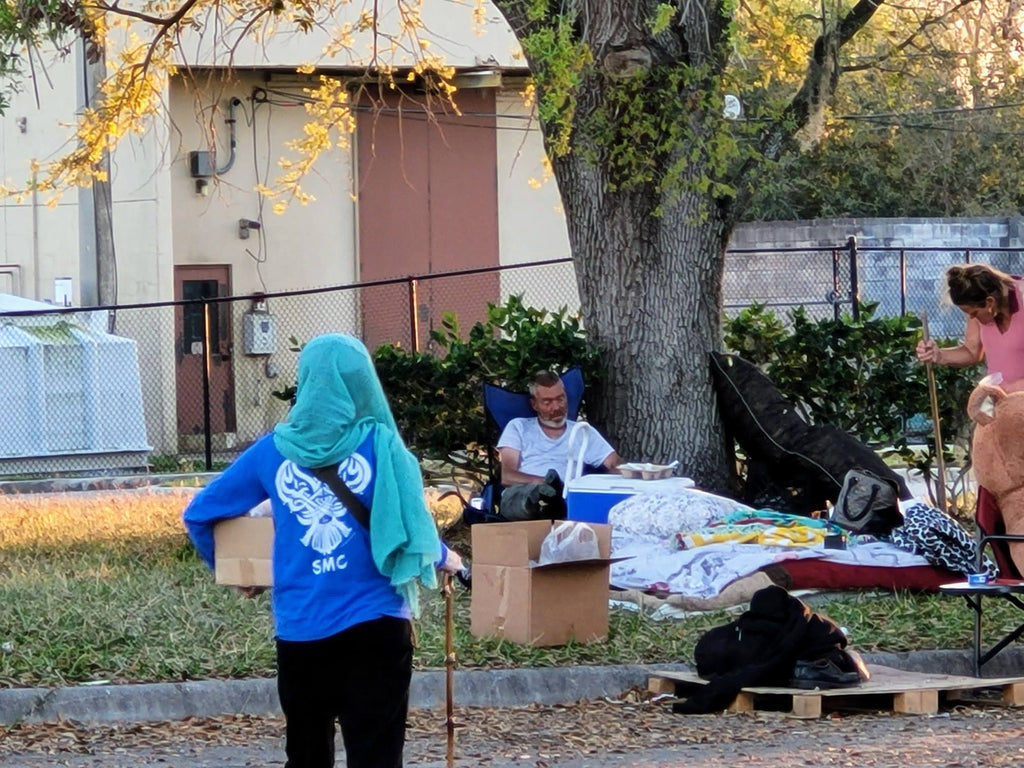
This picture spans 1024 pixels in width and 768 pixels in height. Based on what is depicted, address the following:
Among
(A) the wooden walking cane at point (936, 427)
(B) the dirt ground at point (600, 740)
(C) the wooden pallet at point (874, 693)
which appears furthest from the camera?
(A) the wooden walking cane at point (936, 427)

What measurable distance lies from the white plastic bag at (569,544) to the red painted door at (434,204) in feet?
45.9

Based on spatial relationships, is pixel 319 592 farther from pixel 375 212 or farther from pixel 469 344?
pixel 375 212

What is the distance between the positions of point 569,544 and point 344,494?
3.07 metres

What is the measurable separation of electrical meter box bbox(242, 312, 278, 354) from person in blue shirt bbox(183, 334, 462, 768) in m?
15.8

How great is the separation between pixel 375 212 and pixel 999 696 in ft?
A: 51.1

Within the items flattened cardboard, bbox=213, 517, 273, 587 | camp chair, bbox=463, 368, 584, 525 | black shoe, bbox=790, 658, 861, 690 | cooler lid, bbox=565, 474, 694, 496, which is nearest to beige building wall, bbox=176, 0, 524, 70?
camp chair, bbox=463, 368, 584, 525

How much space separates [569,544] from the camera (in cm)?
742

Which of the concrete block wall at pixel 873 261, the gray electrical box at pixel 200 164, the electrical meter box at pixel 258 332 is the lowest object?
the electrical meter box at pixel 258 332

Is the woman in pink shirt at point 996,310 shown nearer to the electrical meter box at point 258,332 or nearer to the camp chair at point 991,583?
the camp chair at point 991,583

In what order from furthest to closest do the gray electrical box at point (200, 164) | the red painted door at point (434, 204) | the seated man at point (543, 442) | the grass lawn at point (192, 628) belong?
1. the red painted door at point (434, 204)
2. the gray electrical box at point (200, 164)
3. the seated man at point (543, 442)
4. the grass lawn at point (192, 628)

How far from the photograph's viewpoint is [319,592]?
444cm

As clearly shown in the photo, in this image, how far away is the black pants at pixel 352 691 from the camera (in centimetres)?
441

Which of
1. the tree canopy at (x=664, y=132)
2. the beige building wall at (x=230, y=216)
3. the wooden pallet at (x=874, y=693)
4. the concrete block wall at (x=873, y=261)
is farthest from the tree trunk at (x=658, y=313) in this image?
the beige building wall at (x=230, y=216)

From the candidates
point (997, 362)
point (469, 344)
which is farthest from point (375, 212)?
point (997, 362)
